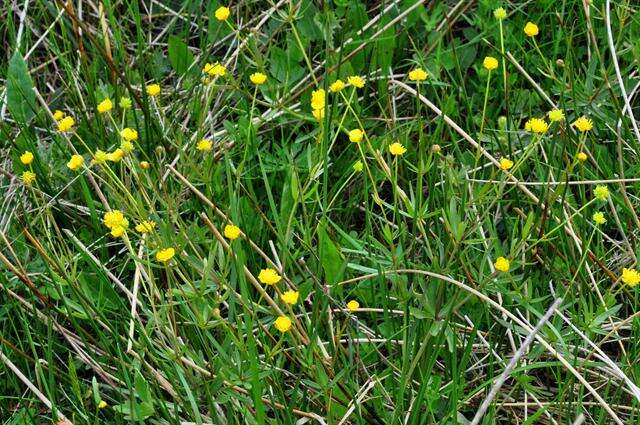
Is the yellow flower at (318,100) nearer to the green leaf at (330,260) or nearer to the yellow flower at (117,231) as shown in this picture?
the green leaf at (330,260)

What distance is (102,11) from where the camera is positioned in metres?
2.37

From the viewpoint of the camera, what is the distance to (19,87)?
7.67ft

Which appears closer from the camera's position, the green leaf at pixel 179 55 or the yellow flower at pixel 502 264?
the yellow flower at pixel 502 264

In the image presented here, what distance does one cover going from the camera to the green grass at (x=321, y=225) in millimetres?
1576

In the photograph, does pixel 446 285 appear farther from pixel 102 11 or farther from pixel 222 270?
pixel 102 11

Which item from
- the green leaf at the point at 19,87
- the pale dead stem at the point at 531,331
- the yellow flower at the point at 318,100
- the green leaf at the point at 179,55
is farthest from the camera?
the green leaf at the point at 179,55

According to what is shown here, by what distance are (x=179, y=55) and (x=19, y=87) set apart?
0.41 meters

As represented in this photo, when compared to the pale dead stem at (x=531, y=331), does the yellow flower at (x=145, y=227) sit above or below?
above

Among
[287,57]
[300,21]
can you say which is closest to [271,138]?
[287,57]

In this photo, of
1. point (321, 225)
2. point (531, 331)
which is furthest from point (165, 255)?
point (531, 331)

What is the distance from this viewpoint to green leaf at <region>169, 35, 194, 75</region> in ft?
8.01

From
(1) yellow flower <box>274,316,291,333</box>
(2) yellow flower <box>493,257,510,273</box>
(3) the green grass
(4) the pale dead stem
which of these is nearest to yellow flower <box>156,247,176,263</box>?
(3) the green grass

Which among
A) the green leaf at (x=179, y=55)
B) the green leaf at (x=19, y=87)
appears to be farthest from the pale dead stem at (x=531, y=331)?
the green leaf at (x=19, y=87)

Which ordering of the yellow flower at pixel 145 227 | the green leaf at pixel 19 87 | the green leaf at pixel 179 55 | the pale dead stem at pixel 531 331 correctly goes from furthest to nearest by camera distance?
the green leaf at pixel 179 55 → the green leaf at pixel 19 87 → the yellow flower at pixel 145 227 → the pale dead stem at pixel 531 331
